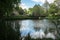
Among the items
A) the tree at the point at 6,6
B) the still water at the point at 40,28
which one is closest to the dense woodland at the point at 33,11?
the tree at the point at 6,6

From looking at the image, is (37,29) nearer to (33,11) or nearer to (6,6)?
(33,11)

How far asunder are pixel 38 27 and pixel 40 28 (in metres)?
0.05

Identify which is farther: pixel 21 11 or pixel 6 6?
pixel 21 11

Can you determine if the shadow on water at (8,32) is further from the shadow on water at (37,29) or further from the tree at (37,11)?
the tree at (37,11)

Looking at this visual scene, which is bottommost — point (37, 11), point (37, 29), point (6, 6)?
point (37, 29)

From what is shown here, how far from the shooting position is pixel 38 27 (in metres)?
3.43

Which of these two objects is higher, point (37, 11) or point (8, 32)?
point (37, 11)

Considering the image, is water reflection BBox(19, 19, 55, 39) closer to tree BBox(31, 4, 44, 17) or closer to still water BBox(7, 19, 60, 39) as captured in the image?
still water BBox(7, 19, 60, 39)

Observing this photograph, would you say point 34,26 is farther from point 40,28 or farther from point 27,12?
point 27,12

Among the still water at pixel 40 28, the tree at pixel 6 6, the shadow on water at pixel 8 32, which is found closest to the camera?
the shadow on water at pixel 8 32

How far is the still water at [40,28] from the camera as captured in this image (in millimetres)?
3332

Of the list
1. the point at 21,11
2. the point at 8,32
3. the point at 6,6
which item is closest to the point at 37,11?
the point at 21,11

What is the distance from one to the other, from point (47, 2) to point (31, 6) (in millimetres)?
375

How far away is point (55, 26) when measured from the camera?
11.0ft
